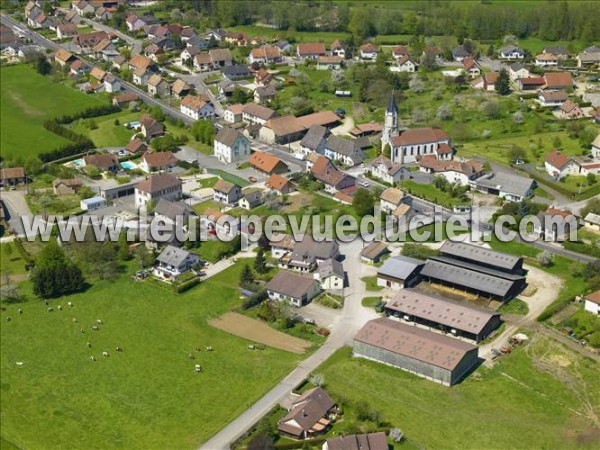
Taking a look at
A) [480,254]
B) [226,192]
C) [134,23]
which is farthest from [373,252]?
[134,23]

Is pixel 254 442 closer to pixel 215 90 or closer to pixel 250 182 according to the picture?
pixel 250 182

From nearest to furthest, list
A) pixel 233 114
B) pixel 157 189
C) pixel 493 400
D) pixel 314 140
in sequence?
pixel 493 400 → pixel 157 189 → pixel 314 140 → pixel 233 114

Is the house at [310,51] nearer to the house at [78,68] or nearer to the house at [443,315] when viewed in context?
the house at [78,68]

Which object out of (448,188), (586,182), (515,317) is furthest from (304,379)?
(586,182)

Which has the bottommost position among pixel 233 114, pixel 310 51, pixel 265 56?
pixel 233 114

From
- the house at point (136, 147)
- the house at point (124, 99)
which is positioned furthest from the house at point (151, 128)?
the house at point (124, 99)

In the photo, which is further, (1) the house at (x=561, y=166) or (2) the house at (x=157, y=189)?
(1) the house at (x=561, y=166)

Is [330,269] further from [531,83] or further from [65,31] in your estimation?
[65,31]
